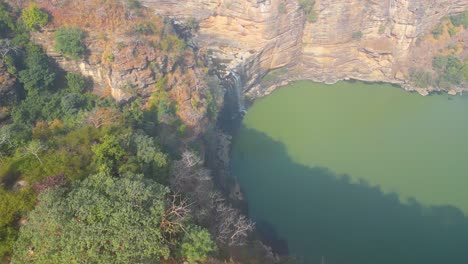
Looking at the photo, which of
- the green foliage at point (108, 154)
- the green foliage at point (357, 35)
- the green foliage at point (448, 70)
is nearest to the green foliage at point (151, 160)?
the green foliage at point (108, 154)

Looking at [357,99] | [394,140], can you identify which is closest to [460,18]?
[357,99]

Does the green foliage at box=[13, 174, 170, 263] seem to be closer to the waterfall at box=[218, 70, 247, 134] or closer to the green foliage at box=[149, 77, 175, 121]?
the green foliage at box=[149, 77, 175, 121]

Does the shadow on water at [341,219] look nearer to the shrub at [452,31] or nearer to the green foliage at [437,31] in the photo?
the green foliage at [437,31]

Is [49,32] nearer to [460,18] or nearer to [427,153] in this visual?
[427,153]

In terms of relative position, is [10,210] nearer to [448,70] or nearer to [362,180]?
[362,180]

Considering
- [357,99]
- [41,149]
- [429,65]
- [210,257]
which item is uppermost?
[41,149]

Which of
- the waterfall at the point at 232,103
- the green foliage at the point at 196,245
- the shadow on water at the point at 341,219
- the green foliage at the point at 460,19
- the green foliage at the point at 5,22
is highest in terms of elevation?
the green foliage at the point at 5,22
